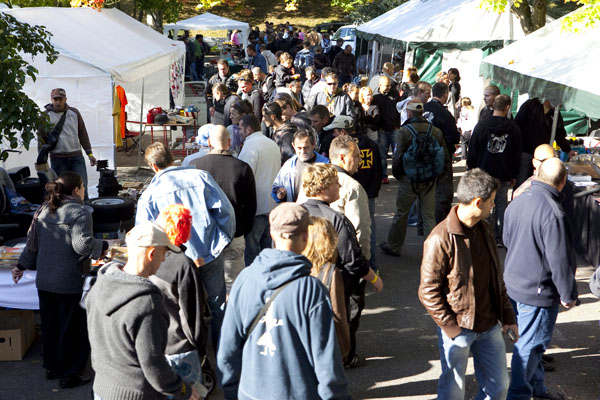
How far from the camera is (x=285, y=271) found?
3.01 m

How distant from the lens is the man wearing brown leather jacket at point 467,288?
400 cm

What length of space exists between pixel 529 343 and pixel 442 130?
470cm

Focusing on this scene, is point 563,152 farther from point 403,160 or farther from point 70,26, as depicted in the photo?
point 70,26

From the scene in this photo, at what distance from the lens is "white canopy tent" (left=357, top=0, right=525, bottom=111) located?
1478 cm

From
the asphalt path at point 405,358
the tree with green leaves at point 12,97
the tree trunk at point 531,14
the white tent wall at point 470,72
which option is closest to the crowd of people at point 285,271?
the asphalt path at point 405,358

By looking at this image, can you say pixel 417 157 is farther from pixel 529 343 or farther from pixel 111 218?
pixel 529 343

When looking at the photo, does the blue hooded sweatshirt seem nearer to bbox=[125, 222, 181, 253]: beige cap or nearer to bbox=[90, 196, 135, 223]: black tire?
bbox=[125, 222, 181, 253]: beige cap

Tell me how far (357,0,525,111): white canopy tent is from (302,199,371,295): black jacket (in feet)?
34.2

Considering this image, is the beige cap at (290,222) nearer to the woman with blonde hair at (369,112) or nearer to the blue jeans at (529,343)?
the blue jeans at (529,343)

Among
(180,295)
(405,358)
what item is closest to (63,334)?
(180,295)

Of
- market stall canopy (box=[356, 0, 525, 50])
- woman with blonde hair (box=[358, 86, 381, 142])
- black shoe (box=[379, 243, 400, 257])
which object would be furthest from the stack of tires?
market stall canopy (box=[356, 0, 525, 50])

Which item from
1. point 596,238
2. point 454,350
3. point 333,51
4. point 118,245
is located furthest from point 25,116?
point 333,51

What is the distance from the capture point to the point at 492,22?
14.8 metres

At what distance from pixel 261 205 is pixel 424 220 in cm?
237
